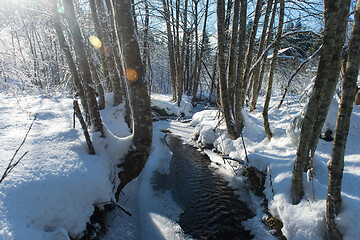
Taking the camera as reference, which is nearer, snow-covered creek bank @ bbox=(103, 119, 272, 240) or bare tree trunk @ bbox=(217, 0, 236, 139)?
snow-covered creek bank @ bbox=(103, 119, 272, 240)

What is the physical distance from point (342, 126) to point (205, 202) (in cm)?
304

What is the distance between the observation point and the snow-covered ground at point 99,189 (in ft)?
6.64

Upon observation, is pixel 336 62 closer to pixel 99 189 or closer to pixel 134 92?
pixel 134 92

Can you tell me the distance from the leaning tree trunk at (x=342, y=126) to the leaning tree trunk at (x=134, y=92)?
270 centimetres

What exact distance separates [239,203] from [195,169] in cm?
186

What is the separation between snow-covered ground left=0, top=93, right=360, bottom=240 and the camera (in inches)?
79.7

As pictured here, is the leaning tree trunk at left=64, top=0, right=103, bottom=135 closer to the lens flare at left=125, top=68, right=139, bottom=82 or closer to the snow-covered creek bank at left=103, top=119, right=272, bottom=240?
the lens flare at left=125, top=68, right=139, bottom=82

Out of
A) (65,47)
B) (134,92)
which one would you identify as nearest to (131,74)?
(134,92)

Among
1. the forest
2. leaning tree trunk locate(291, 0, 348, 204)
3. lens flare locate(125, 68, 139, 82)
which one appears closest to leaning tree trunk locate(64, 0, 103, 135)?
the forest

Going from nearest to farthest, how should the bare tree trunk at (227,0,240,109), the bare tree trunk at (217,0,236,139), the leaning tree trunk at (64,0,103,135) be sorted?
the leaning tree trunk at (64,0,103,135), the bare tree trunk at (217,0,236,139), the bare tree trunk at (227,0,240,109)

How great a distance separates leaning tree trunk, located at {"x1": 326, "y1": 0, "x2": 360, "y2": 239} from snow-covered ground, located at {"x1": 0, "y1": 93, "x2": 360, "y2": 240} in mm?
133

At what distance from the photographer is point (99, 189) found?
8.89 ft

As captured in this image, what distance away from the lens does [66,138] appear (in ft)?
10.3

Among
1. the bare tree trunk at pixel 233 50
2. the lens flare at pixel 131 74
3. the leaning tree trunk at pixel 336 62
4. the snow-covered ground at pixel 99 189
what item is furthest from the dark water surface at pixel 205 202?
the lens flare at pixel 131 74
